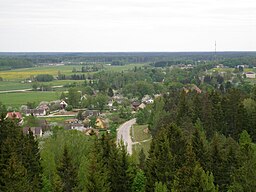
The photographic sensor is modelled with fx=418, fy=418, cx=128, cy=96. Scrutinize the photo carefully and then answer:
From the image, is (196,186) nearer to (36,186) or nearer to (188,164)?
(188,164)

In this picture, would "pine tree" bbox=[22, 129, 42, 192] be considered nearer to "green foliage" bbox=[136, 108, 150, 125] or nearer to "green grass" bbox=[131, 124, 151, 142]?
"green grass" bbox=[131, 124, 151, 142]

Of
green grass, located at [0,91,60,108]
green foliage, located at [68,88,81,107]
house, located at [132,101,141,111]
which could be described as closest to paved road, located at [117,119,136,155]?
house, located at [132,101,141,111]

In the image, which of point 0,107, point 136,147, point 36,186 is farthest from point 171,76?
point 36,186

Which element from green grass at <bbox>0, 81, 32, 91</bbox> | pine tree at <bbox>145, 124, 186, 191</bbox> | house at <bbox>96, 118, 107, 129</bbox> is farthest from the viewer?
green grass at <bbox>0, 81, 32, 91</bbox>

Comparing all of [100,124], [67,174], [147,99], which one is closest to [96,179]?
[67,174]

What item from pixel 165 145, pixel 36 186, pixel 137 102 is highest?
pixel 165 145

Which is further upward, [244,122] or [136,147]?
[244,122]
